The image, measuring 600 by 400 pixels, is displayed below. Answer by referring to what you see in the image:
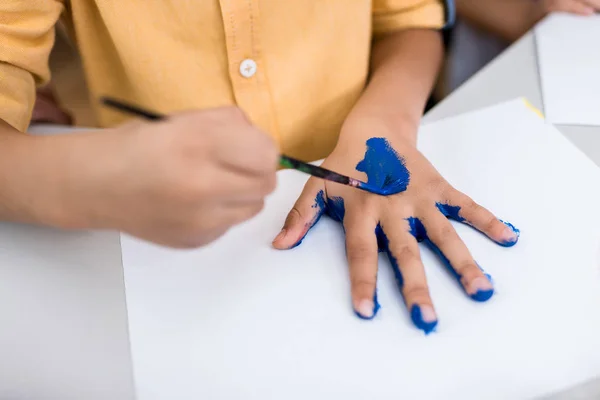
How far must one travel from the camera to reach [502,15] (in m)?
0.84

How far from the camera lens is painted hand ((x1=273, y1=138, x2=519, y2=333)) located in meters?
0.40

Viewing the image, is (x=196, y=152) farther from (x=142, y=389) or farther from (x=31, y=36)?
(x=31, y=36)

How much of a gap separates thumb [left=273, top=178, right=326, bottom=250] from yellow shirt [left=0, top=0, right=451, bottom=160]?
192 mm

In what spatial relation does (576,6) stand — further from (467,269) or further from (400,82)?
(467,269)

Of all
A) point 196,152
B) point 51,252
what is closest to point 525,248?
point 196,152

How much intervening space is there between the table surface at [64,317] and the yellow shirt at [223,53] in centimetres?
16

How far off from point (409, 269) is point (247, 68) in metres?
0.33

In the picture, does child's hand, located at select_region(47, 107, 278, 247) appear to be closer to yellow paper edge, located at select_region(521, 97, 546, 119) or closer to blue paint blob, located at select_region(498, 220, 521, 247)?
blue paint blob, located at select_region(498, 220, 521, 247)

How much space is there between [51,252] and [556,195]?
1.76ft

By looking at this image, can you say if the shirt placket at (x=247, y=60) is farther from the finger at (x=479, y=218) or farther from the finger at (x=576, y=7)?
the finger at (x=576, y=7)

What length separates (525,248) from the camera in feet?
1.44

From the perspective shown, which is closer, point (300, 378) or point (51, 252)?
point (300, 378)

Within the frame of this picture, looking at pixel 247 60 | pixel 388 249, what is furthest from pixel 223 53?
pixel 388 249

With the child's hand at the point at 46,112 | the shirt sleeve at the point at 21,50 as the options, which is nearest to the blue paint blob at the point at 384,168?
the shirt sleeve at the point at 21,50
